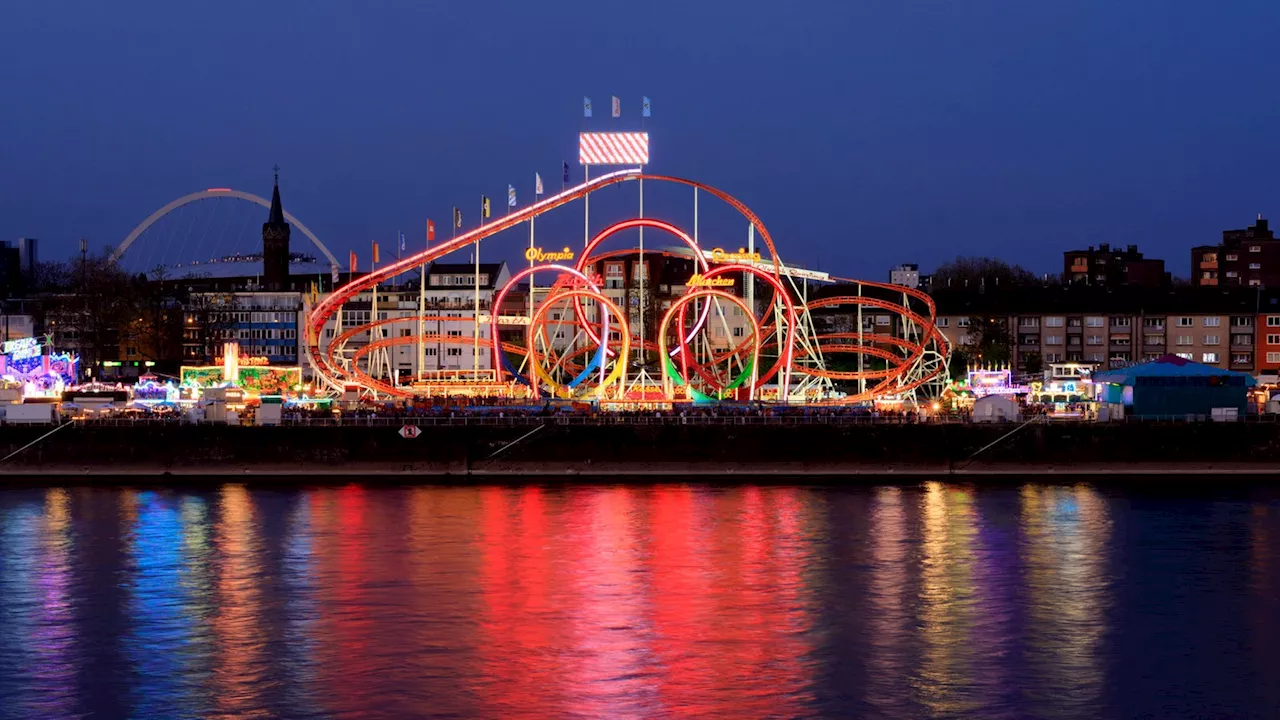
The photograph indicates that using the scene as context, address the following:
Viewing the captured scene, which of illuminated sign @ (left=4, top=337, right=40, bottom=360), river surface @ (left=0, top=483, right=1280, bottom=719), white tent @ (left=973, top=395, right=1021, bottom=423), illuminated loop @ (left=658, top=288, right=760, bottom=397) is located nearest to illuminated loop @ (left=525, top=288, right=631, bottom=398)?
illuminated loop @ (left=658, top=288, right=760, bottom=397)

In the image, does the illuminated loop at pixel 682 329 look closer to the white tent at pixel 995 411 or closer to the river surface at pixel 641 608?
the white tent at pixel 995 411

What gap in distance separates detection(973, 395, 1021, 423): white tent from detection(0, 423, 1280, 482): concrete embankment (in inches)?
60.0

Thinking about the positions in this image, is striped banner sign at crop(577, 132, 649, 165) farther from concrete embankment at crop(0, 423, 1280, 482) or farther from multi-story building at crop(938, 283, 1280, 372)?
multi-story building at crop(938, 283, 1280, 372)

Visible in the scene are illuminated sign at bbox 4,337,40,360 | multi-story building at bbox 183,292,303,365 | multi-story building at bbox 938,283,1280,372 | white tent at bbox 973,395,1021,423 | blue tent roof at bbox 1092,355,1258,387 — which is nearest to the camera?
white tent at bbox 973,395,1021,423

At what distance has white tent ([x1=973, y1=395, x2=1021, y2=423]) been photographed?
306 ft

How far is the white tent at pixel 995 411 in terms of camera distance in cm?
9338

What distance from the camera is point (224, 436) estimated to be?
9150 centimetres

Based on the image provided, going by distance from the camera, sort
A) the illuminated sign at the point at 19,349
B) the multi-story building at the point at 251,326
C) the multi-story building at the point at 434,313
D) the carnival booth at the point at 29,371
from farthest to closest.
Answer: the multi-story building at the point at 251,326 < the multi-story building at the point at 434,313 < the illuminated sign at the point at 19,349 < the carnival booth at the point at 29,371

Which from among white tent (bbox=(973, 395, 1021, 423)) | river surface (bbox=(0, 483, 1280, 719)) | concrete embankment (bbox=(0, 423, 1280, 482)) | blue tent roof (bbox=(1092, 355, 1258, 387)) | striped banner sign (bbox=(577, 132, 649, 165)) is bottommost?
river surface (bbox=(0, 483, 1280, 719))

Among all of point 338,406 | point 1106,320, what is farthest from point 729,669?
point 1106,320

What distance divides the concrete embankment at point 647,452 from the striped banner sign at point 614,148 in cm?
1813

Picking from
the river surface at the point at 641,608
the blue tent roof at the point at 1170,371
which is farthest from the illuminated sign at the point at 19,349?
the blue tent roof at the point at 1170,371

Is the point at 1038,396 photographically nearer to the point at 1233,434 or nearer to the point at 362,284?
the point at 1233,434

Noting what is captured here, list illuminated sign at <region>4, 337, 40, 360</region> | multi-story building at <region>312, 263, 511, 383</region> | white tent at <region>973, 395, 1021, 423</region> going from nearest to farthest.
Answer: white tent at <region>973, 395, 1021, 423</region> → illuminated sign at <region>4, 337, 40, 360</region> → multi-story building at <region>312, 263, 511, 383</region>
